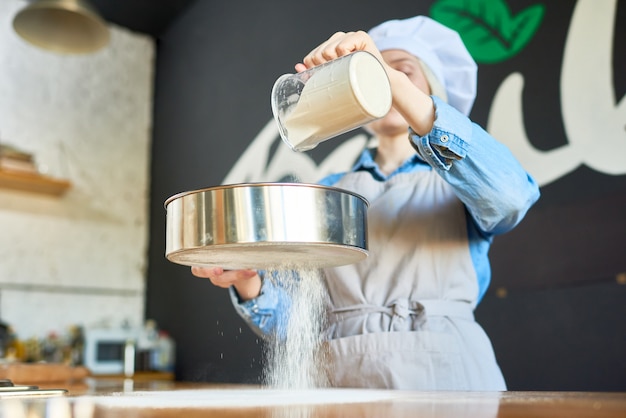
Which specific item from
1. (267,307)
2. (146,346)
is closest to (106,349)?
(146,346)

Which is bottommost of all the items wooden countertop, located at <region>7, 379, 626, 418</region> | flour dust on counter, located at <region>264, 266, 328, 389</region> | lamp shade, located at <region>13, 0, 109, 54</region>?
wooden countertop, located at <region>7, 379, 626, 418</region>

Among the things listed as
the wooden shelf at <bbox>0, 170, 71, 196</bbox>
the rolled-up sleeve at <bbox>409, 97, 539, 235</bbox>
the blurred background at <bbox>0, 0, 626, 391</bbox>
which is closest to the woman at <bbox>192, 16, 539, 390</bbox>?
the rolled-up sleeve at <bbox>409, 97, 539, 235</bbox>

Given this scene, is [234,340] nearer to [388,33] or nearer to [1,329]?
[1,329]

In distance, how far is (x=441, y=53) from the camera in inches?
49.1

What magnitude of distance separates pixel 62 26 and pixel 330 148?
1052mm

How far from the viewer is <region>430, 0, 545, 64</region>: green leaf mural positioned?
1753 mm

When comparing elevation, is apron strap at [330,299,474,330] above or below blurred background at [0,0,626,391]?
below

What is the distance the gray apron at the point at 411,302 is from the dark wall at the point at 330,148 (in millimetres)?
572

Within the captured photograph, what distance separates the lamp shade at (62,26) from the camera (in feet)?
7.37

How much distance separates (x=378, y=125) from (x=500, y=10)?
85 centimetres

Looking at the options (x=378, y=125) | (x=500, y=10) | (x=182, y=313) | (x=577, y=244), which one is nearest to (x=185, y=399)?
(x=378, y=125)

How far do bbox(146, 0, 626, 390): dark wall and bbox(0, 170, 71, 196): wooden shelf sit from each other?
521 millimetres

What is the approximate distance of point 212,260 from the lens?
0.89 m

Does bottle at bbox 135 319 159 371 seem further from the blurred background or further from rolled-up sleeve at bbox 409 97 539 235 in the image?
rolled-up sleeve at bbox 409 97 539 235
